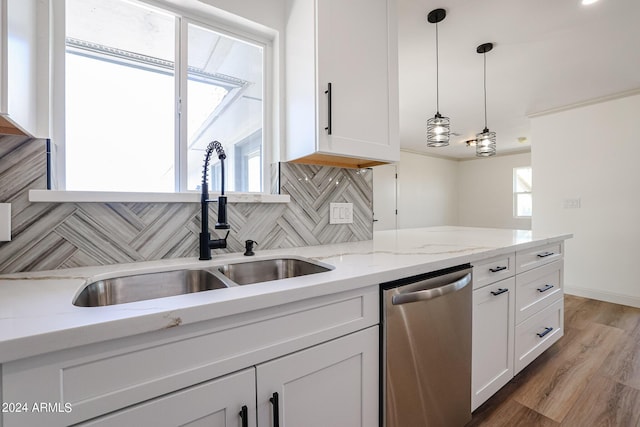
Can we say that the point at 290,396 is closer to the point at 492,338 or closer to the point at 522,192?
the point at 492,338

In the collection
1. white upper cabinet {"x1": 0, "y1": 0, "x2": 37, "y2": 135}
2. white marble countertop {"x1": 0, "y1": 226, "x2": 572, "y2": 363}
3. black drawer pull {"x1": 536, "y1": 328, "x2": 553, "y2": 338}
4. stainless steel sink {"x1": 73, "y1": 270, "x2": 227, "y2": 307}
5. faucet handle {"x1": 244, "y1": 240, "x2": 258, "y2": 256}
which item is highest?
white upper cabinet {"x1": 0, "y1": 0, "x2": 37, "y2": 135}

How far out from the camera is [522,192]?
645 cm

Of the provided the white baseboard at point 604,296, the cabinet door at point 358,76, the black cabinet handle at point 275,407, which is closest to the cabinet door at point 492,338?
the cabinet door at point 358,76

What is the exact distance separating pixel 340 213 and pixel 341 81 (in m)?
0.74

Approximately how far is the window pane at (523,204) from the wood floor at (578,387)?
4.43 metres

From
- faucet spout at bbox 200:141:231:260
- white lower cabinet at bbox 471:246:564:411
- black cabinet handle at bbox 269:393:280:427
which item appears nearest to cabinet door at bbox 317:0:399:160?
faucet spout at bbox 200:141:231:260

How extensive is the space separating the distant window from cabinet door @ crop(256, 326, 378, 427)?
7.00m

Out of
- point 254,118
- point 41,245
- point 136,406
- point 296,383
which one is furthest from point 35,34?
point 296,383

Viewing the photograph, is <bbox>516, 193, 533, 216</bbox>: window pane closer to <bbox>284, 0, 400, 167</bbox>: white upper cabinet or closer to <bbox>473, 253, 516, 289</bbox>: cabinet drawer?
<bbox>473, 253, 516, 289</bbox>: cabinet drawer

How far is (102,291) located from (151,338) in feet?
1.59

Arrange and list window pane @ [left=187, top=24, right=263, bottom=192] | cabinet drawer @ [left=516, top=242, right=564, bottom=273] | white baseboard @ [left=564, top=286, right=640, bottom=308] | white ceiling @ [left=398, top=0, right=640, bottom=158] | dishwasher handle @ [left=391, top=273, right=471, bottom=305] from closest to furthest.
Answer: dishwasher handle @ [left=391, top=273, right=471, bottom=305]
window pane @ [left=187, top=24, right=263, bottom=192]
cabinet drawer @ [left=516, top=242, right=564, bottom=273]
white ceiling @ [left=398, top=0, right=640, bottom=158]
white baseboard @ [left=564, top=286, right=640, bottom=308]

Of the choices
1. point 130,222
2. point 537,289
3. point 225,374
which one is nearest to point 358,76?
point 130,222

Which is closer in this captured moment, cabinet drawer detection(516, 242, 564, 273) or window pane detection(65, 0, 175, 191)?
window pane detection(65, 0, 175, 191)

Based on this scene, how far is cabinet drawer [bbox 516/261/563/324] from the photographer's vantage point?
1.64 m
